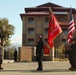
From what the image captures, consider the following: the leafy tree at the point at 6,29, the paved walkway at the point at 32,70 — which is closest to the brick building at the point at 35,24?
the leafy tree at the point at 6,29

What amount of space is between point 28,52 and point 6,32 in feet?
137

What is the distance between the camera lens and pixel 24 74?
1393 cm

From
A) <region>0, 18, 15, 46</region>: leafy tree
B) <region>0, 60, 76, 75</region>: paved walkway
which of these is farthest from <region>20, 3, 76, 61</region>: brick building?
<region>0, 60, 76, 75</region>: paved walkway

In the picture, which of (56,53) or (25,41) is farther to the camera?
(25,41)

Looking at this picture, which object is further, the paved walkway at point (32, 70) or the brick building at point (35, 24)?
the brick building at point (35, 24)

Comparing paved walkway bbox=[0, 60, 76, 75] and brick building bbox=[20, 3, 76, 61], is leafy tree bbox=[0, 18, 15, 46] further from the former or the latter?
paved walkway bbox=[0, 60, 76, 75]

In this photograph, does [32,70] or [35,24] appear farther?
[35,24]

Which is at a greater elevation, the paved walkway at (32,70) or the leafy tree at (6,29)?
the leafy tree at (6,29)

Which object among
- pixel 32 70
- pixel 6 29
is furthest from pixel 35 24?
pixel 32 70

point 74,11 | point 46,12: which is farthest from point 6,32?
point 74,11

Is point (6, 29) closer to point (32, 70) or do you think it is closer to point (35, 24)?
point (35, 24)

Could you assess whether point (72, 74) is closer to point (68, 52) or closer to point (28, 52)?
point (68, 52)

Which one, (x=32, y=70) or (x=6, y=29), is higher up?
(x=6, y=29)

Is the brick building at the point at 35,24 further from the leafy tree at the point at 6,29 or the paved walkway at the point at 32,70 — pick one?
the paved walkway at the point at 32,70
